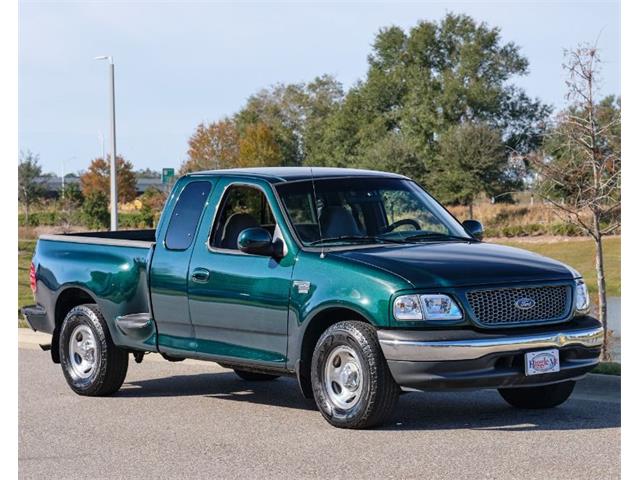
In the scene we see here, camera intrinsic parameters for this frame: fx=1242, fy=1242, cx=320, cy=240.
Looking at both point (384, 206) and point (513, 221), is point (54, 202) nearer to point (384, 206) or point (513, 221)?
point (513, 221)

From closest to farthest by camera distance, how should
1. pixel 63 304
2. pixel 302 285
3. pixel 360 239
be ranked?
1. pixel 302 285
2. pixel 360 239
3. pixel 63 304

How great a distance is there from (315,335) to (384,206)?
4.91ft

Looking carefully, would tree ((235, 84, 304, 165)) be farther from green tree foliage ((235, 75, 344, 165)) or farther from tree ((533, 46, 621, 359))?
tree ((533, 46, 621, 359))

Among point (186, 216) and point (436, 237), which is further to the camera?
point (186, 216)

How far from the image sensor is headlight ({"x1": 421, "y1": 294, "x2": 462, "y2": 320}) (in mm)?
9000

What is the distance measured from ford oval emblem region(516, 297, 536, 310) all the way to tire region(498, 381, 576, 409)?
1121mm

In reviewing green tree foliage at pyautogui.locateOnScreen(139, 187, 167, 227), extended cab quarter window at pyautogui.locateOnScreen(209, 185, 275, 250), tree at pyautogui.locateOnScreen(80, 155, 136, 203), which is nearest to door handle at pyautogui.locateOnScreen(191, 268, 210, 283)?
extended cab quarter window at pyautogui.locateOnScreen(209, 185, 275, 250)

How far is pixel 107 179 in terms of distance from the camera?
99.2 metres

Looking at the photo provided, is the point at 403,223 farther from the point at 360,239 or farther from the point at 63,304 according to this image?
the point at 63,304

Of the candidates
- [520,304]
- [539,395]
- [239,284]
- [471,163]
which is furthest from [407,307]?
[471,163]

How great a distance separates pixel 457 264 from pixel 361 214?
4.66 ft

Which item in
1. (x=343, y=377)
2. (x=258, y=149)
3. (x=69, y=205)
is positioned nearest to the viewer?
(x=343, y=377)

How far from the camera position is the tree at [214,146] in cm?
7256

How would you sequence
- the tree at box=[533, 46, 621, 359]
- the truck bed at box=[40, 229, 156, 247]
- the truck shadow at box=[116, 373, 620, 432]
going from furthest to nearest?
the tree at box=[533, 46, 621, 359] → the truck bed at box=[40, 229, 156, 247] → the truck shadow at box=[116, 373, 620, 432]
